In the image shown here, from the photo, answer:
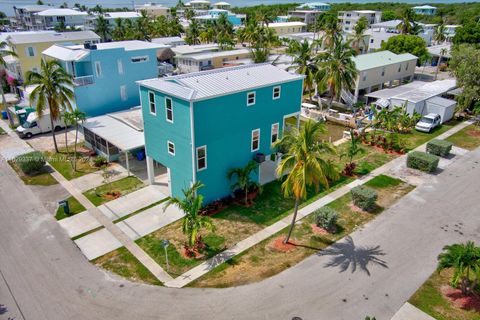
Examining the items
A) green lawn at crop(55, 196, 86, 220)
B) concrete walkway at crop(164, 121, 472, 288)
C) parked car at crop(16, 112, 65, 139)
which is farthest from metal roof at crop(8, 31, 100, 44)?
concrete walkway at crop(164, 121, 472, 288)

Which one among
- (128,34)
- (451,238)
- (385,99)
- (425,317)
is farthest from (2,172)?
(128,34)

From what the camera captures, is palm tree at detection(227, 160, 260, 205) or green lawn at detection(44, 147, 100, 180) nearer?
palm tree at detection(227, 160, 260, 205)

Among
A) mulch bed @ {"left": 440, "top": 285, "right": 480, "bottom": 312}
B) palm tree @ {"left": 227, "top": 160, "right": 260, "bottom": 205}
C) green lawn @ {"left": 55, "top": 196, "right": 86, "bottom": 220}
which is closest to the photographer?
mulch bed @ {"left": 440, "top": 285, "right": 480, "bottom": 312}

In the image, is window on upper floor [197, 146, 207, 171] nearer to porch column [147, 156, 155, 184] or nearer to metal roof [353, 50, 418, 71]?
porch column [147, 156, 155, 184]

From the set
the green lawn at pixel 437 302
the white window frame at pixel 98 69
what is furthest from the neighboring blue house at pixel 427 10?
the green lawn at pixel 437 302

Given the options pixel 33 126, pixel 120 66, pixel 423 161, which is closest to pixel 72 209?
pixel 33 126

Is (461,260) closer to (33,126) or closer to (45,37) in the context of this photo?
(33,126)
